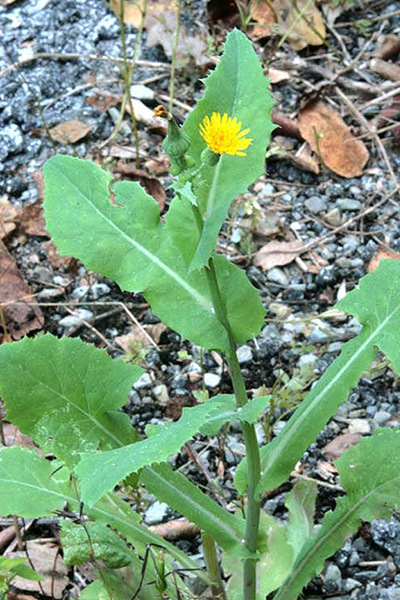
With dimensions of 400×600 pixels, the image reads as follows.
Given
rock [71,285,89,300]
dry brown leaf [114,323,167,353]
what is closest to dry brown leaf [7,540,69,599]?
dry brown leaf [114,323,167,353]

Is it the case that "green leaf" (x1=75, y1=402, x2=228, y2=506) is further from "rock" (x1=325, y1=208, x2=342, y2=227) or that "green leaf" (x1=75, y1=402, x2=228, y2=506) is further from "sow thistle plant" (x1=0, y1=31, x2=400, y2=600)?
"rock" (x1=325, y1=208, x2=342, y2=227)

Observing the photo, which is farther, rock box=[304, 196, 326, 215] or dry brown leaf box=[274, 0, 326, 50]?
dry brown leaf box=[274, 0, 326, 50]

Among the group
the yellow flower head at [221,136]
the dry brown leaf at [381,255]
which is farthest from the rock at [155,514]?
the yellow flower head at [221,136]

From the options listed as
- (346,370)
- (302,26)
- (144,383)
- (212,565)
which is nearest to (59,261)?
(144,383)

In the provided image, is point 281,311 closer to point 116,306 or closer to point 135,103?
point 116,306

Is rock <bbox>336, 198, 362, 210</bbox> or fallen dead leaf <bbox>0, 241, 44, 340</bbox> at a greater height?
fallen dead leaf <bbox>0, 241, 44, 340</bbox>

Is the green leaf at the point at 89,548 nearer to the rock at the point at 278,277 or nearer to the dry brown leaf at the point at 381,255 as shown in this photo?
the rock at the point at 278,277

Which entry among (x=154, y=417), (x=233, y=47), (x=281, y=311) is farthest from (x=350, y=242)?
(x=233, y=47)
